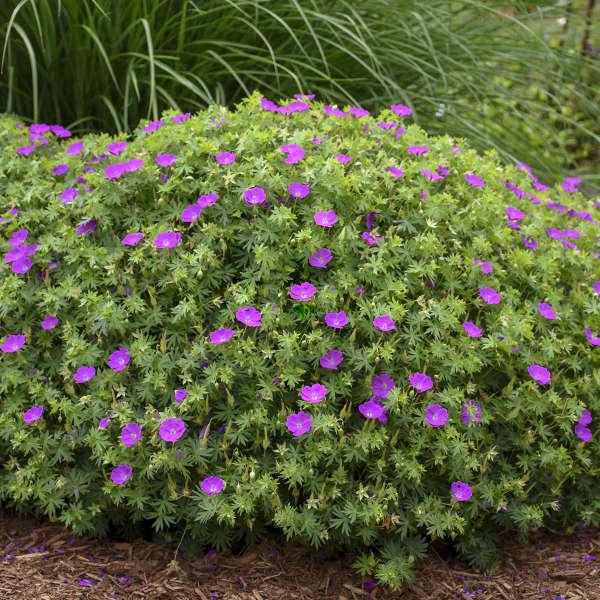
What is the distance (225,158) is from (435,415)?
942 mm

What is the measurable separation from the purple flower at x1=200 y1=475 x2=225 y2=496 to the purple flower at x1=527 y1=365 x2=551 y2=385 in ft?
3.01

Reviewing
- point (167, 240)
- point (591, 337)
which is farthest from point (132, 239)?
point (591, 337)

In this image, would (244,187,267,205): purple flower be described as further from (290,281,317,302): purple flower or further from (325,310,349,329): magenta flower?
(325,310,349,329): magenta flower

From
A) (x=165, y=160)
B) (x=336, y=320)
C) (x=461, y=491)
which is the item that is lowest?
(x=461, y=491)

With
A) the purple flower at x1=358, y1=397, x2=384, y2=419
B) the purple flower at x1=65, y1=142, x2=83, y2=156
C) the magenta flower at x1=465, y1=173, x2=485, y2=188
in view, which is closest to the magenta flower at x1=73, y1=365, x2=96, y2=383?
the purple flower at x1=358, y1=397, x2=384, y2=419

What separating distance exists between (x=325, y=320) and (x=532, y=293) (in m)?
0.76

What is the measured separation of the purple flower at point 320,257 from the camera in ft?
7.13

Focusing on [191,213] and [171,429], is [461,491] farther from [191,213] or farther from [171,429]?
[191,213]

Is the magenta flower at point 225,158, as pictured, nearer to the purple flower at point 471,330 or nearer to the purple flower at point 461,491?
the purple flower at point 471,330

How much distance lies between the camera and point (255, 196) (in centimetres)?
222

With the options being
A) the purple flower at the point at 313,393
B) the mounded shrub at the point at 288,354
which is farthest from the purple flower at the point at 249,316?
the purple flower at the point at 313,393

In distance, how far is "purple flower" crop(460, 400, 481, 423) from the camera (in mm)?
2137

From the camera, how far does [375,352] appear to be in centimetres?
→ 208

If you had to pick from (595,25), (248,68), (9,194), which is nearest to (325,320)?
(9,194)
